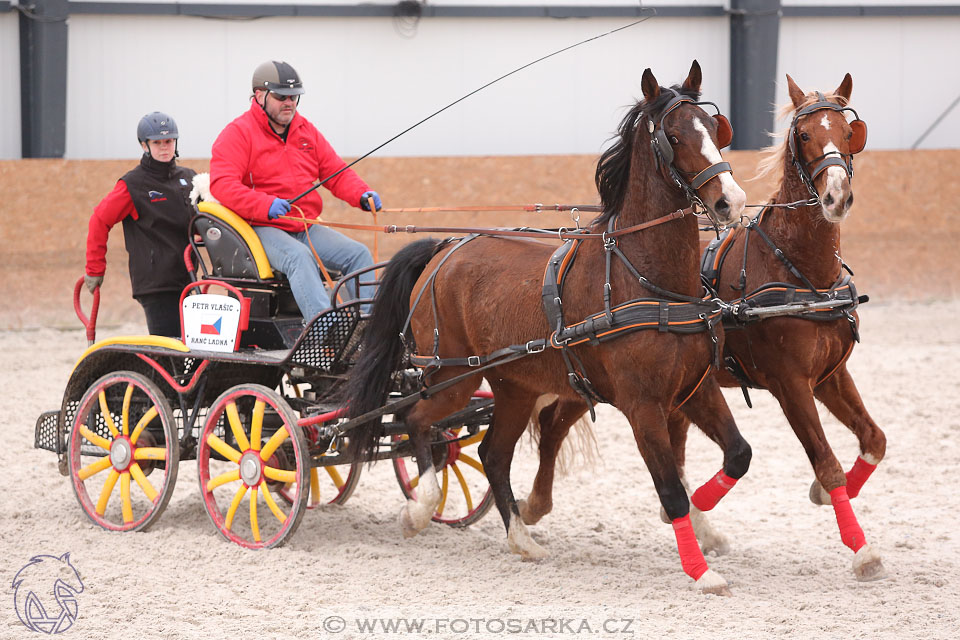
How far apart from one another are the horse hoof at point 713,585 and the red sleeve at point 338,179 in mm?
2466

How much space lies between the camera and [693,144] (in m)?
3.62

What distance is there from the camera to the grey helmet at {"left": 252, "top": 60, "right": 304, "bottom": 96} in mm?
4754

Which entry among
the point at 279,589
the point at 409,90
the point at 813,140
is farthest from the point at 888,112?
the point at 279,589

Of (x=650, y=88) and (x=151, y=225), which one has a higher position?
(x=650, y=88)

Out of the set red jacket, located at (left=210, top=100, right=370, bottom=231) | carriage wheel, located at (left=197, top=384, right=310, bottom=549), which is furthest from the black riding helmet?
carriage wheel, located at (left=197, top=384, right=310, bottom=549)

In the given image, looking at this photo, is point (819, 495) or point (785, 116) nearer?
point (785, 116)

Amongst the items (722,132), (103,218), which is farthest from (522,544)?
(103,218)

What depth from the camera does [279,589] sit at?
13.0ft

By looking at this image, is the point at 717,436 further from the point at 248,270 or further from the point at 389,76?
the point at 389,76

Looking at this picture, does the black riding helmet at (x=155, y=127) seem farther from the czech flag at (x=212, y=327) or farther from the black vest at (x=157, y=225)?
the czech flag at (x=212, y=327)

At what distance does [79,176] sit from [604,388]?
21.2ft

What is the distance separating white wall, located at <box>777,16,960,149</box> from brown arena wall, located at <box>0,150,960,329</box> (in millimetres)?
1070

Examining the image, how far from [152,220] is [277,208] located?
0.91 meters
